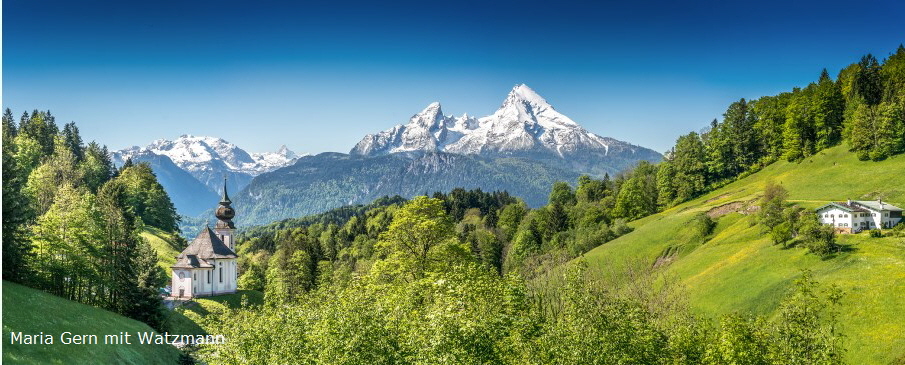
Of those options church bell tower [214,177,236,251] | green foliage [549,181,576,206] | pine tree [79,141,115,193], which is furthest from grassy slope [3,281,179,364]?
green foliage [549,181,576,206]

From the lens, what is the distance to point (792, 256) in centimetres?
7731

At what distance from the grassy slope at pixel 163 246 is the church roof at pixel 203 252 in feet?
15.9

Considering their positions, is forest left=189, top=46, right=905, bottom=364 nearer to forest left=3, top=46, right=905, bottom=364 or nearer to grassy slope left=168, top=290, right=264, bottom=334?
forest left=3, top=46, right=905, bottom=364

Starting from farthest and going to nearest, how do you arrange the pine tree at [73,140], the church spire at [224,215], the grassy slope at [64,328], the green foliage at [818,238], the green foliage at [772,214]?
the pine tree at [73,140], the church spire at [224,215], the green foliage at [772,214], the green foliage at [818,238], the grassy slope at [64,328]

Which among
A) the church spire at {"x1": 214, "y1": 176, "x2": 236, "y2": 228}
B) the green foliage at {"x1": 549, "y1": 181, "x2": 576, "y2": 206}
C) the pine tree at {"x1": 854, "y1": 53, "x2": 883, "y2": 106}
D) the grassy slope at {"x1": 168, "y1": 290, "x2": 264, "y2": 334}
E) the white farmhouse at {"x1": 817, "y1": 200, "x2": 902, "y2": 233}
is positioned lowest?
the grassy slope at {"x1": 168, "y1": 290, "x2": 264, "y2": 334}

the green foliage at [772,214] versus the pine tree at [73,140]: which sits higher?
the pine tree at [73,140]

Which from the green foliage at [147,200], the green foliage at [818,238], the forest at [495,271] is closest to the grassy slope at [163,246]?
the green foliage at [147,200]

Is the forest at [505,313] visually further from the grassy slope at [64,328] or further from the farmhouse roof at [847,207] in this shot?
the grassy slope at [64,328]

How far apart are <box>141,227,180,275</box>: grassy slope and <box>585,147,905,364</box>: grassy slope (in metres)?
73.6

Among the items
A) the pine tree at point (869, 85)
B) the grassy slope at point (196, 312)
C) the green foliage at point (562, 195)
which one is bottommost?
the grassy slope at point (196, 312)

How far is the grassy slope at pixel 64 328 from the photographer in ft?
120

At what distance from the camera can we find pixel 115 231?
73125 millimetres

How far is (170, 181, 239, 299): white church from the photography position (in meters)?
104

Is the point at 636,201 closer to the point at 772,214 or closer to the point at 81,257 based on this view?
the point at 772,214
